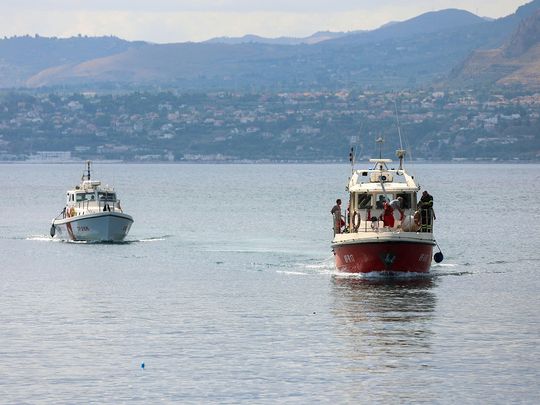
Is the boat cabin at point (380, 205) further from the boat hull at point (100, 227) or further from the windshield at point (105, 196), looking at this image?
the windshield at point (105, 196)

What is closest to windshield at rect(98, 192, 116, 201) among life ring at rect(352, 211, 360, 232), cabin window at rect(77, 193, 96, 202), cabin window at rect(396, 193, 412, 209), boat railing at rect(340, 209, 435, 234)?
cabin window at rect(77, 193, 96, 202)

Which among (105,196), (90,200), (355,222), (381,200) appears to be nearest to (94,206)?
(90,200)

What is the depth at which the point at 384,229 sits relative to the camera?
188ft

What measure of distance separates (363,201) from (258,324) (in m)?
14.0

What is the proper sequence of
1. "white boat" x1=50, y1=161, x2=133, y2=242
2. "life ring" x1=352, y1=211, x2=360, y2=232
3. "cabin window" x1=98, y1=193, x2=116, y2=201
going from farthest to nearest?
"cabin window" x1=98, y1=193, x2=116, y2=201, "white boat" x1=50, y1=161, x2=133, y2=242, "life ring" x1=352, y1=211, x2=360, y2=232

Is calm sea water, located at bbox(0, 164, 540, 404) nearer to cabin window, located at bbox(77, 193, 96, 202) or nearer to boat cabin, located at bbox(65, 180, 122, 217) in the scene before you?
boat cabin, located at bbox(65, 180, 122, 217)

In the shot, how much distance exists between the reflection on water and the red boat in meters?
0.69

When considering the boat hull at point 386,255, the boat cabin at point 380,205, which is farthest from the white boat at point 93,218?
the boat hull at point 386,255

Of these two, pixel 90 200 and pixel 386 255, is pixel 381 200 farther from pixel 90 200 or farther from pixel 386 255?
pixel 90 200

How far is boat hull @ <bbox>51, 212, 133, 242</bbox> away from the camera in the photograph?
3132 inches

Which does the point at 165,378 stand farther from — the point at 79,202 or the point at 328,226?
the point at 328,226

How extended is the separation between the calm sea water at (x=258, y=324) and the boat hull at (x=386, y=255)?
2.18 ft

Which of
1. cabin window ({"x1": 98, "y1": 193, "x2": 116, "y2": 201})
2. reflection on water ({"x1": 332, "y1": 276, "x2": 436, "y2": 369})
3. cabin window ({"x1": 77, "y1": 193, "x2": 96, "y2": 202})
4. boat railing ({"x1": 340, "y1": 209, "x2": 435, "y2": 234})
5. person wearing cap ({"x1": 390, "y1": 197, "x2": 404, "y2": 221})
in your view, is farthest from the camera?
cabin window ({"x1": 77, "y1": 193, "x2": 96, "y2": 202})

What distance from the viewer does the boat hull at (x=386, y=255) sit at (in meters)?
55.9
